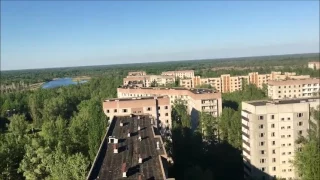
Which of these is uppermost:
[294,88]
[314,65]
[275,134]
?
[314,65]

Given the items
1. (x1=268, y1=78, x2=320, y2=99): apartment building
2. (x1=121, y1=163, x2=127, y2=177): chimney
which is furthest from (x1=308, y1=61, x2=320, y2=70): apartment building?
(x1=121, y1=163, x2=127, y2=177): chimney

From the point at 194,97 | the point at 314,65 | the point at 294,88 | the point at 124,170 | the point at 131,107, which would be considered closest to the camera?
the point at 124,170

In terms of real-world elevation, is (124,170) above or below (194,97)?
above

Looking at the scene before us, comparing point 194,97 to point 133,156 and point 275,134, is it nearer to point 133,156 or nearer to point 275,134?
point 275,134

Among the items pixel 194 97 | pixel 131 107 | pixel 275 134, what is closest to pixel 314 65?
pixel 194 97

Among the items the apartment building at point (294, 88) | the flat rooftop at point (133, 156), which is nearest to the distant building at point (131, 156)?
the flat rooftop at point (133, 156)

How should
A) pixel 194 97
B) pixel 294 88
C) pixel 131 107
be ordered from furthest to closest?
pixel 294 88, pixel 194 97, pixel 131 107

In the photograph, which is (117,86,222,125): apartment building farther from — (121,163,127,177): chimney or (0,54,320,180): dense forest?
(121,163,127,177): chimney
